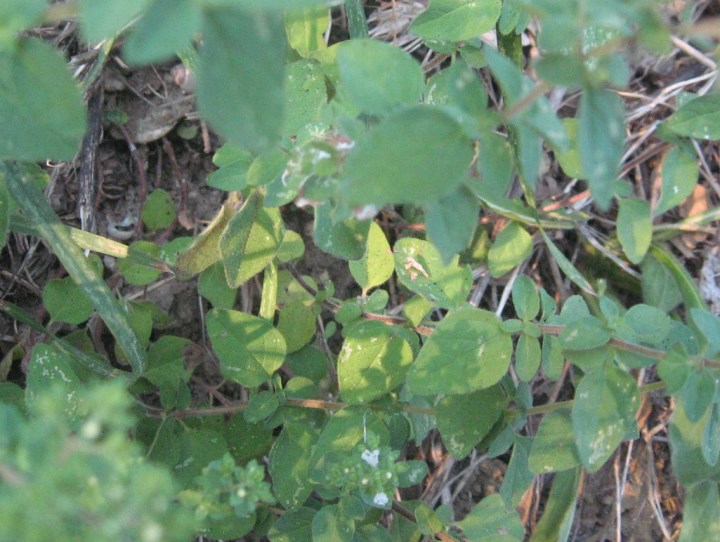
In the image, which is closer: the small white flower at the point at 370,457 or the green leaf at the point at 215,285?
the small white flower at the point at 370,457

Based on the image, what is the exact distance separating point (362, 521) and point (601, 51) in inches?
54.1

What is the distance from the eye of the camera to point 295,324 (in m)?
2.14

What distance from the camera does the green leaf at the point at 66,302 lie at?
6.98 ft

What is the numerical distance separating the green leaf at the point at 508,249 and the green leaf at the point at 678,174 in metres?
0.43

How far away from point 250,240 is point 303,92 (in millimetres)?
413

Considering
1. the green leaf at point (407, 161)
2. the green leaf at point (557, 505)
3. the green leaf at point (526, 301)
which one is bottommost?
the green leaf at point (557, 505)

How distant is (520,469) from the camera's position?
6.48 feet

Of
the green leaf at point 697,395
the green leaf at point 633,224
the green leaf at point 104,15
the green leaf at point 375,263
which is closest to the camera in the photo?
the green leaf at point 104,15

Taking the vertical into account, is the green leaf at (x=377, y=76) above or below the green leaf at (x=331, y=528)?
above

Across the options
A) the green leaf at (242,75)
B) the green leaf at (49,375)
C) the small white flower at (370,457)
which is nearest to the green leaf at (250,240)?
the green leaf at (49,375)

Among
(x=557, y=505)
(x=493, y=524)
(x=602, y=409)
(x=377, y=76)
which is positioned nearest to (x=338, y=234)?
(x=377, y=76)

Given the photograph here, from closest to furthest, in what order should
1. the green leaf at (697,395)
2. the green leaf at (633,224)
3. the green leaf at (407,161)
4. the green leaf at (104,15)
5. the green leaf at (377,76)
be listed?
1. the green leaf at (104,15)
2. the green leaf at (407,161)
3. the green leaf at (377,76)
4. the green leaf at (697,395)
5. the green leaf at (633,224)

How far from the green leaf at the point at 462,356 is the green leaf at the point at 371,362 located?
0.21 metres

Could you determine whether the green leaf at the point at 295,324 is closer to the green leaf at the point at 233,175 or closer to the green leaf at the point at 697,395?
the green leaf at the point at 233,175
